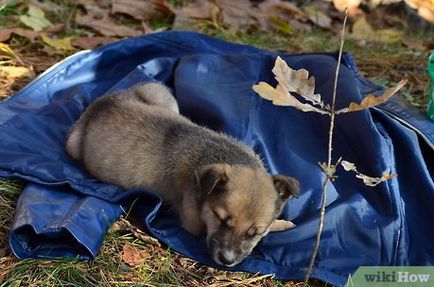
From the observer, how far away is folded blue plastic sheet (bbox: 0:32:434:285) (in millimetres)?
4074

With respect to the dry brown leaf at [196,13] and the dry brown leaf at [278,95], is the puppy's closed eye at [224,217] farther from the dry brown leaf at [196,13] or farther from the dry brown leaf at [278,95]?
the dry brown leaf at [196,13]

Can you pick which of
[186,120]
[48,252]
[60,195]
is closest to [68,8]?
[186,120]

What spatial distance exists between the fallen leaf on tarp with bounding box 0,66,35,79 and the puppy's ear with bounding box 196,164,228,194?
2.38 m

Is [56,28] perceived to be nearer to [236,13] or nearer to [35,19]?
[35,19]

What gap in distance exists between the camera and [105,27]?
7105 millimetres

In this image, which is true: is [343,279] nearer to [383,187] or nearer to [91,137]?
[383,187]

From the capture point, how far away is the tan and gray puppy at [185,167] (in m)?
3.98

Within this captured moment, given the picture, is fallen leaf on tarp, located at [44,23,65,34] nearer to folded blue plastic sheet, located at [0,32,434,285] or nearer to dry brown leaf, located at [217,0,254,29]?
folded blue plastic sheet, located at [0,32,434,285]

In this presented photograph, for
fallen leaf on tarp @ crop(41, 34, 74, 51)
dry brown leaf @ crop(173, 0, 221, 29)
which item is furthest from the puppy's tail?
dry brown leaf @ crop(173, 0, 221, 29)

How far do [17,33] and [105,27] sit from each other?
952mm

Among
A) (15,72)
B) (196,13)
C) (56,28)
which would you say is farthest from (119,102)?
(196,13)

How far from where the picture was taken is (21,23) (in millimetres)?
6863

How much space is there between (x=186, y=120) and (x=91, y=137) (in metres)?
0.65

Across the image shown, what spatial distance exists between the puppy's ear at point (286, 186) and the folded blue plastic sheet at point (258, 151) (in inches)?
8.0
